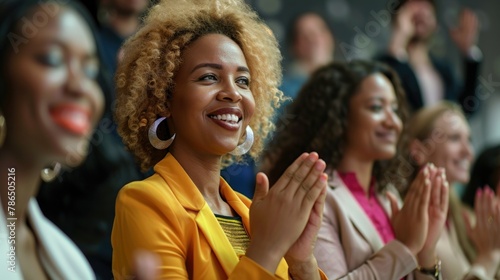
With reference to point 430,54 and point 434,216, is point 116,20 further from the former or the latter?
point 430,54

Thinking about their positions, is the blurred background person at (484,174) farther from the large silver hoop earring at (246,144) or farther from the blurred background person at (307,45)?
the large silver hoop earring at (246,144)

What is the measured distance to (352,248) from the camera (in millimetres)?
1796

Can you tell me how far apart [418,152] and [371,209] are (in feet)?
1.54

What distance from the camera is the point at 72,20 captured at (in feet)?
4.44

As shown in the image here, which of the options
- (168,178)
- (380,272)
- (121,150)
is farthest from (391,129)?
(168,178)

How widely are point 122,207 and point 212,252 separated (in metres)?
0.16

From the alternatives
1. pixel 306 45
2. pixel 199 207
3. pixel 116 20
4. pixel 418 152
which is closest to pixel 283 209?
pixel 199 207

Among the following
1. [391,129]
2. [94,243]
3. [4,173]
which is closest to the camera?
[4,173]

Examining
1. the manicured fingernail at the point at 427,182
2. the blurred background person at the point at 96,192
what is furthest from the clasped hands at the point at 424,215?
the blurred background person at the point at 96,192

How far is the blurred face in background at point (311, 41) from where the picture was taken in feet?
9.02

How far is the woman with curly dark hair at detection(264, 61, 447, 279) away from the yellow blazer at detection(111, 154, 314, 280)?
461 mm

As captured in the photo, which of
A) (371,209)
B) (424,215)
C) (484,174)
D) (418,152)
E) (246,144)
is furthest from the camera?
(484,174)

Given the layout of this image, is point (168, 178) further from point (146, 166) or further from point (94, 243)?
point (94, 243)

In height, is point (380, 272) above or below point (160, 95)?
below
